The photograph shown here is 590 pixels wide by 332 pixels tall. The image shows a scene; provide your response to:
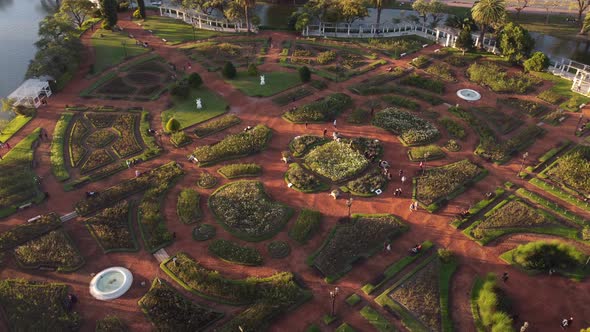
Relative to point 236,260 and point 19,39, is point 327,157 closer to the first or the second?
point 236,260

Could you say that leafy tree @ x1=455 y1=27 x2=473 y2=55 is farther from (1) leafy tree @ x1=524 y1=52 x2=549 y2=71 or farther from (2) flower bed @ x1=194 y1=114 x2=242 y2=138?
(2) flower bed @ x1=194 y1=114 x2=242 y2=138

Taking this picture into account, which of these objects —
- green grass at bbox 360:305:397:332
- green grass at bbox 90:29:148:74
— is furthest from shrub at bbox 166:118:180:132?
green grass at bbox 360:305:397:332

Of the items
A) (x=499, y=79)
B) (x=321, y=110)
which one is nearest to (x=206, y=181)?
(x=321, y=110)

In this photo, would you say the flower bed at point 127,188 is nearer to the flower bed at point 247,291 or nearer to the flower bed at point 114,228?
the flower bed at point 114,228

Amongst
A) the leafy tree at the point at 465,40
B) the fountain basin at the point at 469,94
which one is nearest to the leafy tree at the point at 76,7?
the leafy tree at the point at 465,40

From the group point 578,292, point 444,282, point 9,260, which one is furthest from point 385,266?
point 9,260
